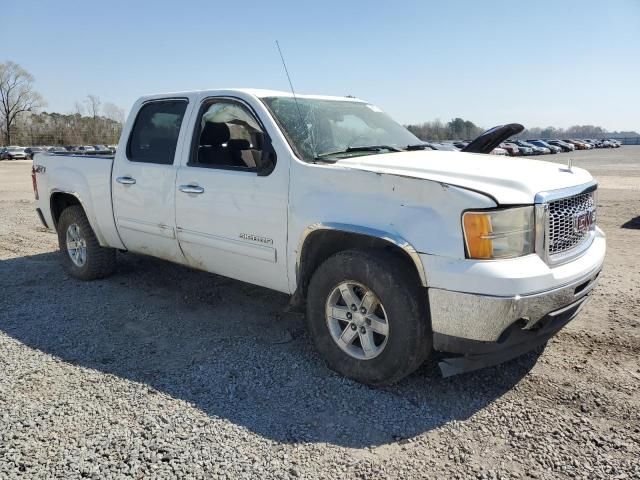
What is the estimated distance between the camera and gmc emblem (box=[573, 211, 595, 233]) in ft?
11.0

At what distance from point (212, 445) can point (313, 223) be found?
1.49 meters

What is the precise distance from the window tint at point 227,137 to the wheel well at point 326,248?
858mm

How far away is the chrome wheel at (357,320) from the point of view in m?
3.35

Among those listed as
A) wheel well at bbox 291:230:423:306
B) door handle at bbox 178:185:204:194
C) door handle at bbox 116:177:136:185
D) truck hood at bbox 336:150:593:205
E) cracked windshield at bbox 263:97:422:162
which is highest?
cracked windshield at bbox 263:97:422:162

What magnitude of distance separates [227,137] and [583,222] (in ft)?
9.43

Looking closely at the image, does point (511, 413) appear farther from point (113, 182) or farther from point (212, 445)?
point (113, 182)

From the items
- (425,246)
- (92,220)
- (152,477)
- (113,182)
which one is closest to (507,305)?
(425,246)

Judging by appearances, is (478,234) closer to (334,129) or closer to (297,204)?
(297,204)

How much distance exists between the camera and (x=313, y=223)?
3.50m

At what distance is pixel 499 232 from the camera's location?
2.91 metres

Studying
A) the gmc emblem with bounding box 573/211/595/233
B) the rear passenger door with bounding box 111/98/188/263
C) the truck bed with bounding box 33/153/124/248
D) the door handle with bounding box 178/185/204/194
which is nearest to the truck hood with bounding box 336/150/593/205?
the gmc emblem with bounding box 573/211/595/233

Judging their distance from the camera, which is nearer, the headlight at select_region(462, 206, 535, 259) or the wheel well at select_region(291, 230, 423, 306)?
the headlight at select_region(462, 206, 535, 259)

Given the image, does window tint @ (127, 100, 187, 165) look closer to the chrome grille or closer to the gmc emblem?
the chrome grille

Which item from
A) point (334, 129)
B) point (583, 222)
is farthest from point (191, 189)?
point (583, 222)
